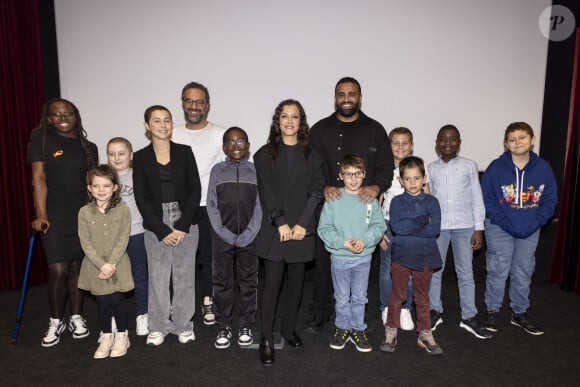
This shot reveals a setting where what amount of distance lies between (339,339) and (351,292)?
0.34 meters

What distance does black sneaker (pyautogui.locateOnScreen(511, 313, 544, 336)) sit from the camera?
3.02 meters

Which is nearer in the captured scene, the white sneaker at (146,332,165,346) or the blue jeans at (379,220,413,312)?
the white sneaker at (146,332,165,346)

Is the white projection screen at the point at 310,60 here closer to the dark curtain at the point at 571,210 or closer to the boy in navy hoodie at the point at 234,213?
the dark curtain at the point at 571,210

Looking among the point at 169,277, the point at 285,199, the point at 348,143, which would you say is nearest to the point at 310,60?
the point at 348,143

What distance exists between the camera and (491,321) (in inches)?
122

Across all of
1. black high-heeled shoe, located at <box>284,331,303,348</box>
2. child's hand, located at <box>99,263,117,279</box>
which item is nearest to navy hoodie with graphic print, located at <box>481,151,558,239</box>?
black high-heeled shoe, located at <box>284,331,303,348</box>

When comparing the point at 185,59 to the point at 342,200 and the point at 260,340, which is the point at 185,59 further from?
the point at 260,340

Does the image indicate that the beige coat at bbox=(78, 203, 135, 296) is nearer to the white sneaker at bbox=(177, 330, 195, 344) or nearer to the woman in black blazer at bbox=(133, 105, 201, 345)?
the woman in black blazer at bbox=(133, 105, 201, 345)

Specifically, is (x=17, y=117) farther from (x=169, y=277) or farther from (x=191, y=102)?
(x=169, y=277)

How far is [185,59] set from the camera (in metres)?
4.04

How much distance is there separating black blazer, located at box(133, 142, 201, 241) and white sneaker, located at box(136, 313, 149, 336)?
757mm

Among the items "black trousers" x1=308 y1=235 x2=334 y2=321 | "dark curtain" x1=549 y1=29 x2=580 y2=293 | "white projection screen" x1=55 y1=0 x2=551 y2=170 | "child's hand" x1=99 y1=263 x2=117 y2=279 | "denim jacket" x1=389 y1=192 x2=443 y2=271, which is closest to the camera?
"child's hand" x1=99 y1=263 x2=117 y2=279

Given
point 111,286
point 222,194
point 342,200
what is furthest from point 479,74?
point 111,286

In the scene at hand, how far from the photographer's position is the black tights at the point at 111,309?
8.59 feet
